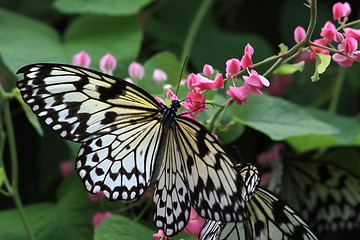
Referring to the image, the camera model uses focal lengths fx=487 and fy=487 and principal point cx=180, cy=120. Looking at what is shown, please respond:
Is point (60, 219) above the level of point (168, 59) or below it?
below

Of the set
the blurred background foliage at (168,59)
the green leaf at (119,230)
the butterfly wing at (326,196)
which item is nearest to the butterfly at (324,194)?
the butterfly wing at (326,196)

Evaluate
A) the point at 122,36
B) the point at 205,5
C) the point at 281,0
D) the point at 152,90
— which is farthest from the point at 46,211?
the point at 281,0

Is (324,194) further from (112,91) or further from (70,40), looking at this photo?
(70,40)

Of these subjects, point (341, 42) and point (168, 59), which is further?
point (168, 59)

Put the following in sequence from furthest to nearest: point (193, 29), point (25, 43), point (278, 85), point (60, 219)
→ 1. point (278, 85)
2. point (193, 29)
3. point (25, 43)
4. point (60, 219)

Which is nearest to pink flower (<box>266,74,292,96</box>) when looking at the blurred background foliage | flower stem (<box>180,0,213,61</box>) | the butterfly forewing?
the blurred background foliage

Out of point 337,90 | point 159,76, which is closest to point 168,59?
point 159,76

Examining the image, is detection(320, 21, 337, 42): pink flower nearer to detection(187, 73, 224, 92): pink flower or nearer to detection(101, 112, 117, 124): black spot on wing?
detection(187, 73, 224, 92): pink flower
